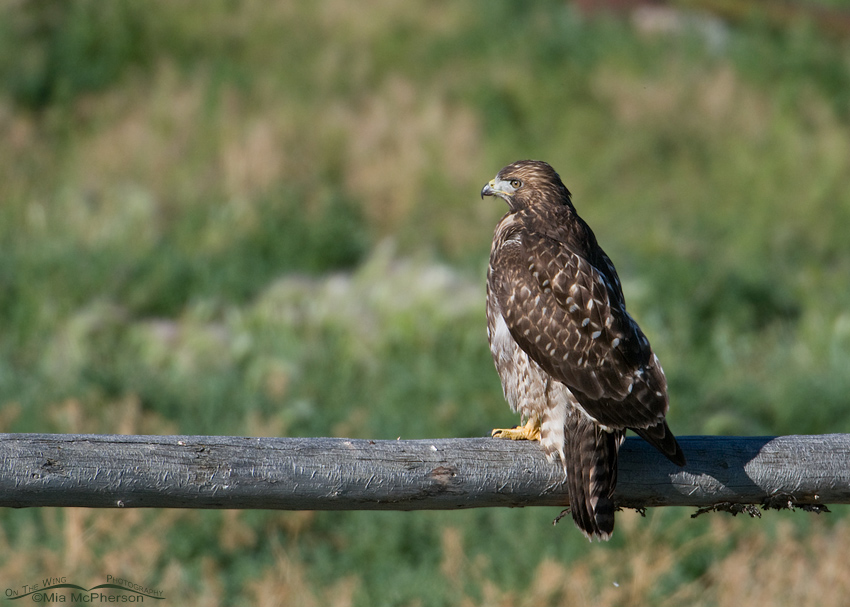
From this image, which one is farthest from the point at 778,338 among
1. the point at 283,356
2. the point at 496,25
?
the point at 496,25

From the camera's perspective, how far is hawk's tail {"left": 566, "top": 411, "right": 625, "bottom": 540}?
2.70 metres

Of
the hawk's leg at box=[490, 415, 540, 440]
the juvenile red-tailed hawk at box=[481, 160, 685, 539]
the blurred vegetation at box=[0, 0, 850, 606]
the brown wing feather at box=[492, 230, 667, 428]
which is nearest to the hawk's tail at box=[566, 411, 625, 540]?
the juvenile red-tailed hawk at box=[481, 160, 685, 539]

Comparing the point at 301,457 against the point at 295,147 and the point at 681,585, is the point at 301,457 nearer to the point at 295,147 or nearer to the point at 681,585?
the point at 681,585

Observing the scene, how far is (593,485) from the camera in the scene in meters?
2.71

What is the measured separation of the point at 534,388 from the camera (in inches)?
124

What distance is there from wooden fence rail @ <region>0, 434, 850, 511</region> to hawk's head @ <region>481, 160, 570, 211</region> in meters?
1.07

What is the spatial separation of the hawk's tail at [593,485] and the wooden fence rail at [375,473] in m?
0.07

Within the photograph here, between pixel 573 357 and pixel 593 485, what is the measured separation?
43cm

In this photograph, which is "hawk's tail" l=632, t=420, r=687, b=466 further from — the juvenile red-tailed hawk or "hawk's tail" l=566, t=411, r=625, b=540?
"hawk's tail" l=566, t=411, r=625, b=540

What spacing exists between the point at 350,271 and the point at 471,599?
16.0 feet

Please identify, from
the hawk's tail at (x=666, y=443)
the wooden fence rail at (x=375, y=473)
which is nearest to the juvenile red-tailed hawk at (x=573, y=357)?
the hawk's tail at (x=666, y=443)

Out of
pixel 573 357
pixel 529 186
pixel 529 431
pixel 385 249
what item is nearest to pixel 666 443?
pixel 573 357

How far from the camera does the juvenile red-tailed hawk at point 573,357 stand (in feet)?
8.99

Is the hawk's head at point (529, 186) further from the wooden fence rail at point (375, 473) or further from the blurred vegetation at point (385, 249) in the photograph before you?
the blurred vegetation at point (385, 249)
